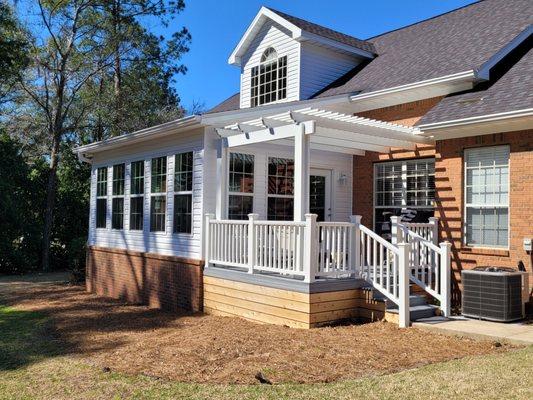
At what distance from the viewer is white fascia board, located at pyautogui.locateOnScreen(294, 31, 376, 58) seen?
13719mm

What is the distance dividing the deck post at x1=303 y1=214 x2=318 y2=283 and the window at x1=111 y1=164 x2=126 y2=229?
22.6 feet

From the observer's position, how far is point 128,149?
528 inches

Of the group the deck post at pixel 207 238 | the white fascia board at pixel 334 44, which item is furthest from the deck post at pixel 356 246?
the white fascia board at pixel 334 44

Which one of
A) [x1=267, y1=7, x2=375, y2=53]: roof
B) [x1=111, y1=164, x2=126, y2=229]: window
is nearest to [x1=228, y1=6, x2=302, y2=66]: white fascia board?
[x1=267, y1=7, x2=375, y2=53]: roof

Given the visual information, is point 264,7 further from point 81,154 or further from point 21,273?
point 21,273

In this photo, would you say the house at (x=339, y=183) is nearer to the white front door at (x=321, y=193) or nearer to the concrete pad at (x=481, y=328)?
the white front door at (x=321, y=193)

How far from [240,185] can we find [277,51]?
5307 mm

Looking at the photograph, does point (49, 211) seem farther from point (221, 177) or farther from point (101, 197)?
point (221, 177)

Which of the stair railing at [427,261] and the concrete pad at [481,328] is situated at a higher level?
the stair railing at [427,261]

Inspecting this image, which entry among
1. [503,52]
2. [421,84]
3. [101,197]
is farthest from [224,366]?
[101,197]

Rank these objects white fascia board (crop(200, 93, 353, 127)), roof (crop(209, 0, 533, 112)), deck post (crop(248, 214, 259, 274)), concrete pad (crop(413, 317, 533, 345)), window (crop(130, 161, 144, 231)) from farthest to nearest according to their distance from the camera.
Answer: window (crop(130, 161, 144, 231)) → roof (crop(209, 0, 533, 112)) → white fascia board (crop(200, 93, 353, 127)) → deck post (crop(248, 214, 259, 274)) → concrete pad (crop(413, 317, 533, 345))

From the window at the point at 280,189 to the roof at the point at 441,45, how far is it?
7.52 feet

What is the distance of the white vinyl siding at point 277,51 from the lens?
549 inches

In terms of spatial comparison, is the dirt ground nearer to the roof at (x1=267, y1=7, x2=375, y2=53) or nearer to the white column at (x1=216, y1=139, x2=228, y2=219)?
the white column at (x1=216, y1=139, x2=228, y2=219)
